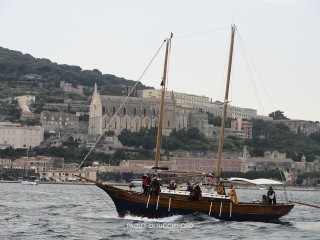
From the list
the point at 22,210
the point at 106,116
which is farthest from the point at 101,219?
the point at 106,116

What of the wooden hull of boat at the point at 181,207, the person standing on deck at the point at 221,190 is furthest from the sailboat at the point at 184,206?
the person standing on deck at the point at 221,190

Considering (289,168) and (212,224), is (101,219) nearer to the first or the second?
(212,224)

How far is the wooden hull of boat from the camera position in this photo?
4316 cm

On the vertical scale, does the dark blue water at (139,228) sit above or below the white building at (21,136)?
below

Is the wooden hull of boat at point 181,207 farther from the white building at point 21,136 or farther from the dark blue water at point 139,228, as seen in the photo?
the white building at point 21,136

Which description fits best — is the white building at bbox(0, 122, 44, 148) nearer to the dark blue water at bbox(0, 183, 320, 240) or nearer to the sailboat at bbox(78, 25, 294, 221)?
the dark blue water at bbox(0, 183, 320, 240)

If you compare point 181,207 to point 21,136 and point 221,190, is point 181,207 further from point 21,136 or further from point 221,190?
point 21,136

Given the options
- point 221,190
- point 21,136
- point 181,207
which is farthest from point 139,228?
point 21,136

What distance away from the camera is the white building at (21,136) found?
19325cm

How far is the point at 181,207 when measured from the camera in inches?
1700

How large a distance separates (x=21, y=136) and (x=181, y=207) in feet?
503

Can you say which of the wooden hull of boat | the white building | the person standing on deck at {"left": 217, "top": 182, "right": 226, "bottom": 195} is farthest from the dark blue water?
the white building

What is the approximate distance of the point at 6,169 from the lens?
163 metres

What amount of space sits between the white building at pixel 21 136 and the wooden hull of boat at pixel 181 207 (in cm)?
15000
